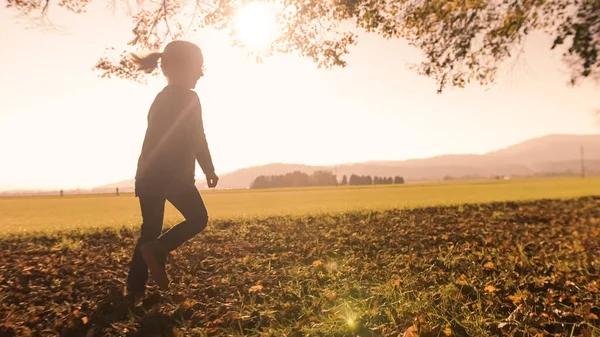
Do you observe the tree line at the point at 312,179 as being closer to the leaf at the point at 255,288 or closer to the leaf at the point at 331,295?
the leaf at the point at 255,288

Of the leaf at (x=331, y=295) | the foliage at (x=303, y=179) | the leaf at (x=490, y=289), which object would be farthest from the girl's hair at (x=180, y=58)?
the foliage at (x=303, y=179)

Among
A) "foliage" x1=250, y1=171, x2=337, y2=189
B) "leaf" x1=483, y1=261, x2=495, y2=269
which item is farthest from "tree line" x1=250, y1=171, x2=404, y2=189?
"leaf" x1=483, y1=261, x2=495, y2=269

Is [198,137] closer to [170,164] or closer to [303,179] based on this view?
[170,164]

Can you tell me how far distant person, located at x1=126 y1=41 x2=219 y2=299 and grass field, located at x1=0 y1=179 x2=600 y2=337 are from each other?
21.9 inches

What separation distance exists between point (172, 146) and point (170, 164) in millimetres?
180

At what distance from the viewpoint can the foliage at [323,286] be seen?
11.0ft

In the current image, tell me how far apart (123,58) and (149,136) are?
22.4 feet

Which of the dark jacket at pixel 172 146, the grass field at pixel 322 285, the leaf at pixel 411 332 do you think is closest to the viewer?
the leaf at pixel 411 332

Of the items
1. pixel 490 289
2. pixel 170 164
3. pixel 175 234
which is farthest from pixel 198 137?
pixel 490 289

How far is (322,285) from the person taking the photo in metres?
4.62

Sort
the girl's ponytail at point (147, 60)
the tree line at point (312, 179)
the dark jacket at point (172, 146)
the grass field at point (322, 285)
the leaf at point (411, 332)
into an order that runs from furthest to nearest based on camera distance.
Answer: the tree line at point (312, 179)
the girl's ponytail at point (147, 60)
the dark jacket at point (172, 146)
the grass field at point (322, 285)
the leaf at point (411, 332)

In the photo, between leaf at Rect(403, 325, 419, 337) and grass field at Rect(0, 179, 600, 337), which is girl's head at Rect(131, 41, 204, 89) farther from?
leaf at Rect(403, 325, 419, 337)

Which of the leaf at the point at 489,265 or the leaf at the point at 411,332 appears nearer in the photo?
the leaf at the point at 411,332

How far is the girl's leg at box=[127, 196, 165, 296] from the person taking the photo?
12.8 ft
